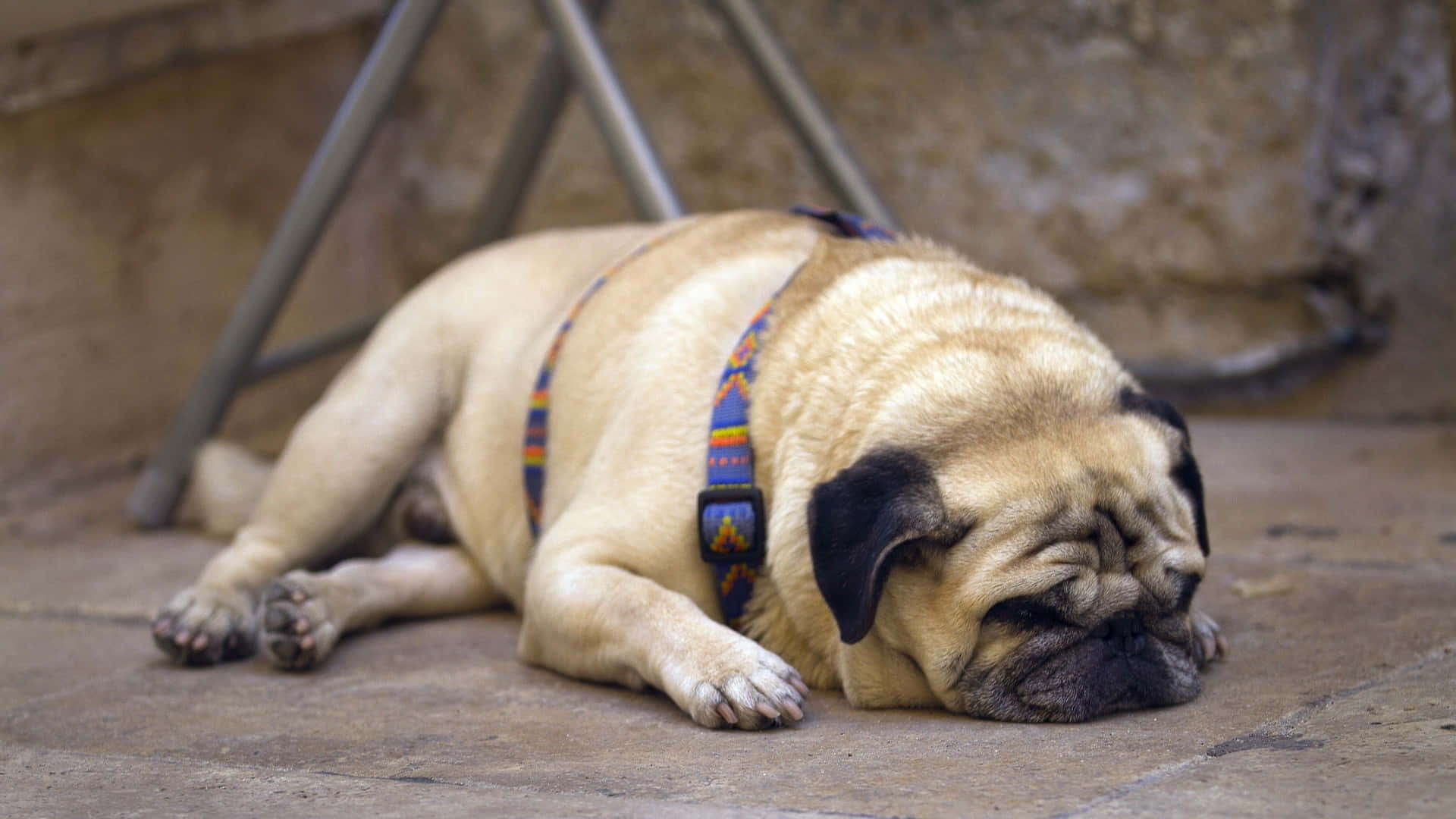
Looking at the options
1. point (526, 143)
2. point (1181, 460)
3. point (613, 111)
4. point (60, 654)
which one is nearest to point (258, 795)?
point (60, 654)

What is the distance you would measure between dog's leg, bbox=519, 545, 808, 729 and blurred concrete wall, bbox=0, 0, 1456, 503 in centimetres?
260

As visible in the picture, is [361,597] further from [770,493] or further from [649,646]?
[770,493]

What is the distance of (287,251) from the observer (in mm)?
4215

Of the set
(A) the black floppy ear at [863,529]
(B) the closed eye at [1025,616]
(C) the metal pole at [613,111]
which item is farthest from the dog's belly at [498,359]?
(B) the closed eye at [1025,616]

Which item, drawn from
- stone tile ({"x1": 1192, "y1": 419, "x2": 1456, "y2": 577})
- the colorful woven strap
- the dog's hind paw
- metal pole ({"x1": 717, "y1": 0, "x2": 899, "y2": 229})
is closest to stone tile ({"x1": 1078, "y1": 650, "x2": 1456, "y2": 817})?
the colorful woven strap

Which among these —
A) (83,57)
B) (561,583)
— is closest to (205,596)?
(561,583)

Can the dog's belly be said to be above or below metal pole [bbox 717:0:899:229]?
below

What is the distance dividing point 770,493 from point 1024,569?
522 mm

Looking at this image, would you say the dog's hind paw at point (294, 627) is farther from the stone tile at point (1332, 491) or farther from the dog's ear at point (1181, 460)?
the stone tile at point (1332, 491)

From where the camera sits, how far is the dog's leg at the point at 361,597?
9.55 ft

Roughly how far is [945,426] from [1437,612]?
1.11 meters

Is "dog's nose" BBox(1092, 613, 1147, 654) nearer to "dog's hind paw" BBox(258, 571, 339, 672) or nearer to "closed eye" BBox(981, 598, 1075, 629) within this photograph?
"closed eye" BBox(981, 598, 1075, 629)

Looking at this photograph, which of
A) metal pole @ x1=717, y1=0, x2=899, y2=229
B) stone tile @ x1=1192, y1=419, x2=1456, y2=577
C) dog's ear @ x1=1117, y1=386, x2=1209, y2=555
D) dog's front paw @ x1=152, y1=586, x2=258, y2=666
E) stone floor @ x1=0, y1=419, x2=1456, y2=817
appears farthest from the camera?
metal pole @ x1=717, y1=0, x2=899, y2=229

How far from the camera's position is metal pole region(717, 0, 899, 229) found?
4.01 meters
